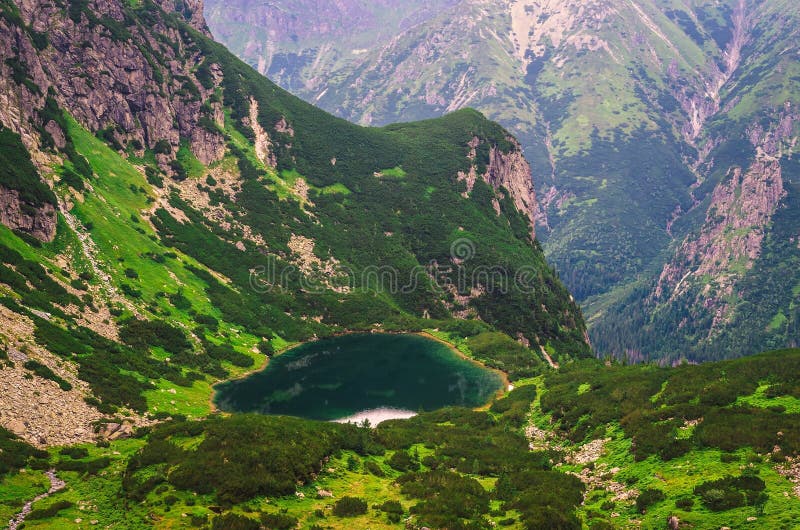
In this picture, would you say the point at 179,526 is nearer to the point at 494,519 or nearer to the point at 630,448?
the point at 494,519

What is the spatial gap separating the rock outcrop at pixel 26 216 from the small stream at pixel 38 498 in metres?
77.6

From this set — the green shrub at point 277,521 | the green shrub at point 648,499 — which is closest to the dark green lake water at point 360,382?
the green shrub at point 277,521

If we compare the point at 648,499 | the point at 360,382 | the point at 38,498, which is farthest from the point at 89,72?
the point at 648,499

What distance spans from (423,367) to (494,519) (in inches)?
3934

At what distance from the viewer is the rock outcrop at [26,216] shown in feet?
364

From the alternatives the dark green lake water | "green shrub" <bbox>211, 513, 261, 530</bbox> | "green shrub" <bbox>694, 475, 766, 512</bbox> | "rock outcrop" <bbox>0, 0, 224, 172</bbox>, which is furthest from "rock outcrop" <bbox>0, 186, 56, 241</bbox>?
"green shrub" <bbox>694, 475, 766, 512</bbox>

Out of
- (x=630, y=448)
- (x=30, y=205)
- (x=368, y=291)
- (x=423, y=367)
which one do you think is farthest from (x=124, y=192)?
(x=630, y=448)

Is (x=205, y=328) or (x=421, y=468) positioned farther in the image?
(x=205, y=328)

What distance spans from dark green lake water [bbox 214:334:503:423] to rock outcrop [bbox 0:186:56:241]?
47.8m

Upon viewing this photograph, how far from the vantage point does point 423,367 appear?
14312 cm

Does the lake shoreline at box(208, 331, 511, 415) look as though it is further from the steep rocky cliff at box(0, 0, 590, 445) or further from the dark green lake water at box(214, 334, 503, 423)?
the steep rocky cliff at box(0, 0, 590, 445)

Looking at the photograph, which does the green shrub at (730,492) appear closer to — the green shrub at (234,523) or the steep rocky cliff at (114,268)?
the green shrub at (234,523)

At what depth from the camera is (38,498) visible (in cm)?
4619

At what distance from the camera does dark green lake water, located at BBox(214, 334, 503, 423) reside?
109000mm
